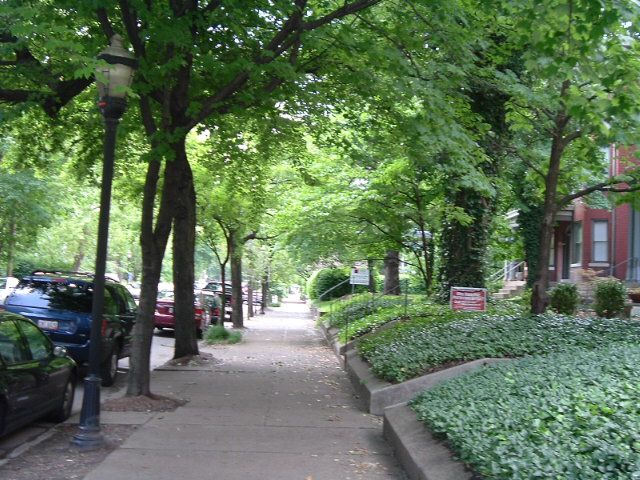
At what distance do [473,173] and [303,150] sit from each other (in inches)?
217

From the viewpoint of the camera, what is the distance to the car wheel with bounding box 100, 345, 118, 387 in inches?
464

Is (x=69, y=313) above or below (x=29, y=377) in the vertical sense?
above

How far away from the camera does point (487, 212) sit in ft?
58.4

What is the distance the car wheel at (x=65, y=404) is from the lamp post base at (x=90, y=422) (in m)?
1.23

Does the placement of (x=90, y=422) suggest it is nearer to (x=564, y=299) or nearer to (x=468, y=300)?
(x=468, y=300)

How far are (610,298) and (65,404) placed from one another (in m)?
12.0

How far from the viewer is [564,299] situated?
16.1 metres

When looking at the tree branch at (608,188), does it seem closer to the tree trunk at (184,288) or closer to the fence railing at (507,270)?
the tree trunk at (184,288)

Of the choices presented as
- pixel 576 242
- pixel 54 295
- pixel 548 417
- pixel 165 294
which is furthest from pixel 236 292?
pixel 548 417

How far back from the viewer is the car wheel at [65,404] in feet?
28.2

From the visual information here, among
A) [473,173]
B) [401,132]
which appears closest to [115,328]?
[401,132]

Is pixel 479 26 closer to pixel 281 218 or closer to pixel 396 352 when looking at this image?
pixel 396 352

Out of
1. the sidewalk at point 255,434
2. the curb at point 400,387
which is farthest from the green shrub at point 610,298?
the curb at point 400,387

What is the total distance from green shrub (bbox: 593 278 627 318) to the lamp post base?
39.8 ft
